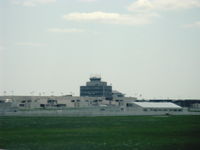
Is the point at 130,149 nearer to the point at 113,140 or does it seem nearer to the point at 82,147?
the point at 82,147

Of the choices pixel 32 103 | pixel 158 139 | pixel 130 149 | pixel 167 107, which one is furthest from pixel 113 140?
pixel 32 103

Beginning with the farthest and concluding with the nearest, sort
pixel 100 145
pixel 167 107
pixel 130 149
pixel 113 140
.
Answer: pixel 167 107 < pixel 113 140 < pixel 100 145 < pixel 130 149

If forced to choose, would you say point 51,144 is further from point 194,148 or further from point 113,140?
point 194,148

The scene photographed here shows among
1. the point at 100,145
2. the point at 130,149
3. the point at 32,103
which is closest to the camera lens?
the point at 130,149

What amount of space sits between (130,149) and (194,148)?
5.57 meters

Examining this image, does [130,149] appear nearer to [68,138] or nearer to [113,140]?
[113,140]

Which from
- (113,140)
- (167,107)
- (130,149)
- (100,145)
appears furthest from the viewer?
(167,107)

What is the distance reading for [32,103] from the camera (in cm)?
19288

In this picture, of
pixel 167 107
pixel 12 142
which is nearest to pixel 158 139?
pixel 12 142

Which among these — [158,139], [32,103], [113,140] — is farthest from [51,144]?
[32,103]

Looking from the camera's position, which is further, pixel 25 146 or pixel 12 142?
pixel 12 142

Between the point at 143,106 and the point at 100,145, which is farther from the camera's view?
the point at 143,106

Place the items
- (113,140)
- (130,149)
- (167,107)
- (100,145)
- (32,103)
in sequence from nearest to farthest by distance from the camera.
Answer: (130,149) → (100,145) → (113,140) → (167,107) → (32,103)

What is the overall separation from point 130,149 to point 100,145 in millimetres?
4175
